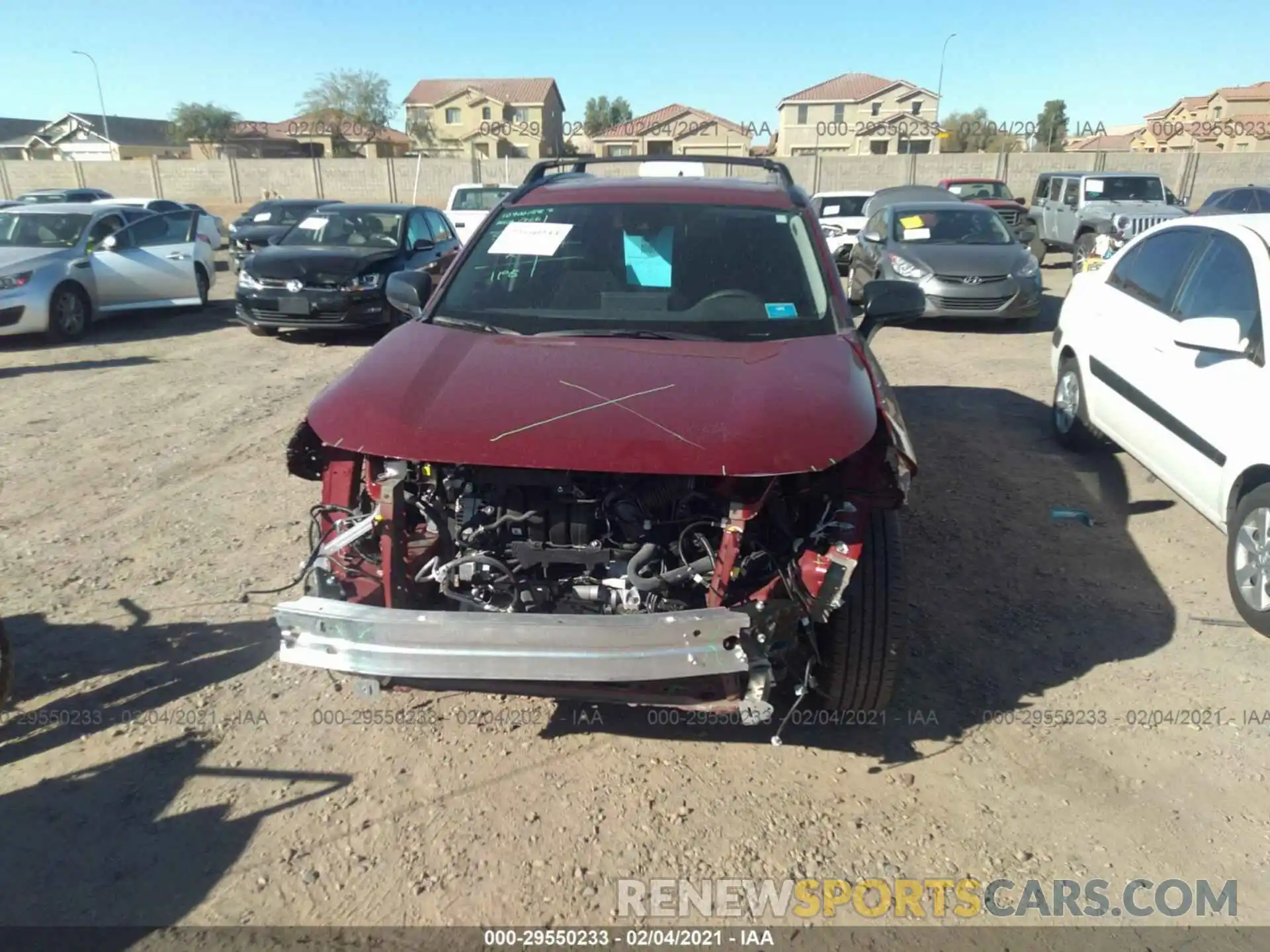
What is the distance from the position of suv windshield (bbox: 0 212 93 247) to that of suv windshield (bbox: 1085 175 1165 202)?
17.3 meters

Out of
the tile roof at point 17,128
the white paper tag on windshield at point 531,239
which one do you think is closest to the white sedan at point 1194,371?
the white paper tag on windshield at point 531,239

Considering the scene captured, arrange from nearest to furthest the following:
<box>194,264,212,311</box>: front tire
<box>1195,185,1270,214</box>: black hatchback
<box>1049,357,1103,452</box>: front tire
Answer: <box>1049,357,1103,452</box>: front tire, <box>194,264,212,311</box>: front tire, <box>1195,185,1270,214</box>: black hatchback

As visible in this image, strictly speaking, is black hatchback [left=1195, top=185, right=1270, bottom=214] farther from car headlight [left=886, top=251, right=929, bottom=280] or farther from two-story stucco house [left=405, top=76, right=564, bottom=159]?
two-story stucco house [left=405, top=76, right=564, bottom=159]

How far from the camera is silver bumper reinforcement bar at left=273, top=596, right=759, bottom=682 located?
240 cm

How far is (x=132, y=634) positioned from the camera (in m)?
3.75

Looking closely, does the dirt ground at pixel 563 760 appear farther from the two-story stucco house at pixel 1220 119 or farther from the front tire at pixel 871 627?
the two-story stucco house at pixel 1220 119

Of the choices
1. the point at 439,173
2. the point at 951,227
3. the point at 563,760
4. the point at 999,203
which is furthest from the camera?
the point at 439,173

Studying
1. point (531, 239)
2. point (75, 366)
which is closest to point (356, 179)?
point (75, 366)

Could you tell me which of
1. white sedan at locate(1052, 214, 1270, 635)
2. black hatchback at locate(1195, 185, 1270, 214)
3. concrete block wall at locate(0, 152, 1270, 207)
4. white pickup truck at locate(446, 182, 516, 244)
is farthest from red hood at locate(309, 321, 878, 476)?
concrete block wall at locate(0, 152, 1270, 207)

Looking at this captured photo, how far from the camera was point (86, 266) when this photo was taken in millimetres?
10570

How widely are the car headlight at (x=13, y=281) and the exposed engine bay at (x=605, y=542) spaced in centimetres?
911

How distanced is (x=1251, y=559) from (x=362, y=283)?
8.77 meters

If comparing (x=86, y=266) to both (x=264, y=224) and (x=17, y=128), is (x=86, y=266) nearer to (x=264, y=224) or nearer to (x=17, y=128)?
(x=264, y=224)

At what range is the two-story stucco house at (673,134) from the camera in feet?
173
